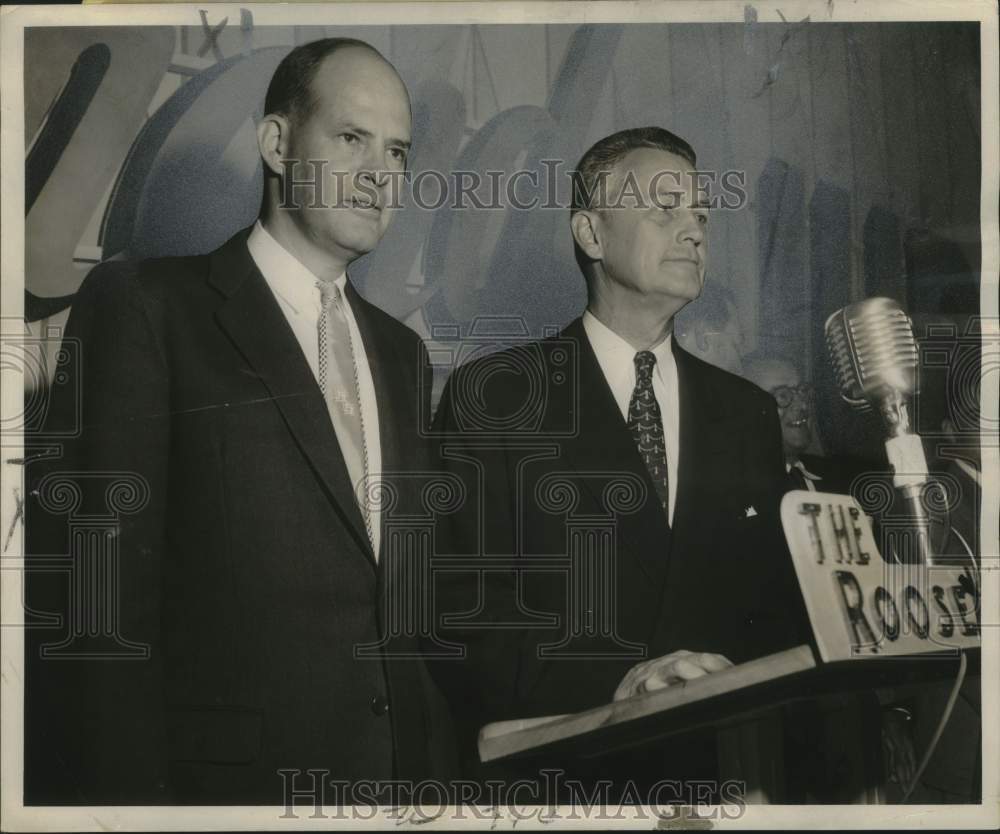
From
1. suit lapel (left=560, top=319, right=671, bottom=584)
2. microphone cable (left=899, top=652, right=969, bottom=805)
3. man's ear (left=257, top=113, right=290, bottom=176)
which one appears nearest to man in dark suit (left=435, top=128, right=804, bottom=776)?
suit lapel (left=560, top=319, right=671, bottom=584)

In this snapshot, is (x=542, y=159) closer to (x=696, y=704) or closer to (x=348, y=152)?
(x=348, y=152)

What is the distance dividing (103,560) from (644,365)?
1.14 metres

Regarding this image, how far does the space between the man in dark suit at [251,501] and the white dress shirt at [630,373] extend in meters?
0.36

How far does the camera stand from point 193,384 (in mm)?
2367

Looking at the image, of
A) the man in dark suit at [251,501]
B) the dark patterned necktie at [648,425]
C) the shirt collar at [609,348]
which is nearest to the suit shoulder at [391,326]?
the man in dark suit at [251,501]

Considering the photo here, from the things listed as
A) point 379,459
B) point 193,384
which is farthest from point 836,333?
point 193,384

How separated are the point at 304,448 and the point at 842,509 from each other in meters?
1.07

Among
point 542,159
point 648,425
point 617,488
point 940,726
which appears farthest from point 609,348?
point 940,726

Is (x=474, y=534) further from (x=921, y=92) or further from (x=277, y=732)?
(x=921, y=92)

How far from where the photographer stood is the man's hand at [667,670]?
234cm

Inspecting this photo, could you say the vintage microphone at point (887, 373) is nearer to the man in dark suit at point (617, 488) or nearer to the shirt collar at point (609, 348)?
the man in dark suit at point (617, 488)

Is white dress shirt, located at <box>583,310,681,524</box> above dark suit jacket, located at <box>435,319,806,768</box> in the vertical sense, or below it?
above

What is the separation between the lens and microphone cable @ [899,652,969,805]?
96.3 inches

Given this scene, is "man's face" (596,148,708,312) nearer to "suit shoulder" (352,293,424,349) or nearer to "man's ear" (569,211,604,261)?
"man's ear" (569,211,604,261)
